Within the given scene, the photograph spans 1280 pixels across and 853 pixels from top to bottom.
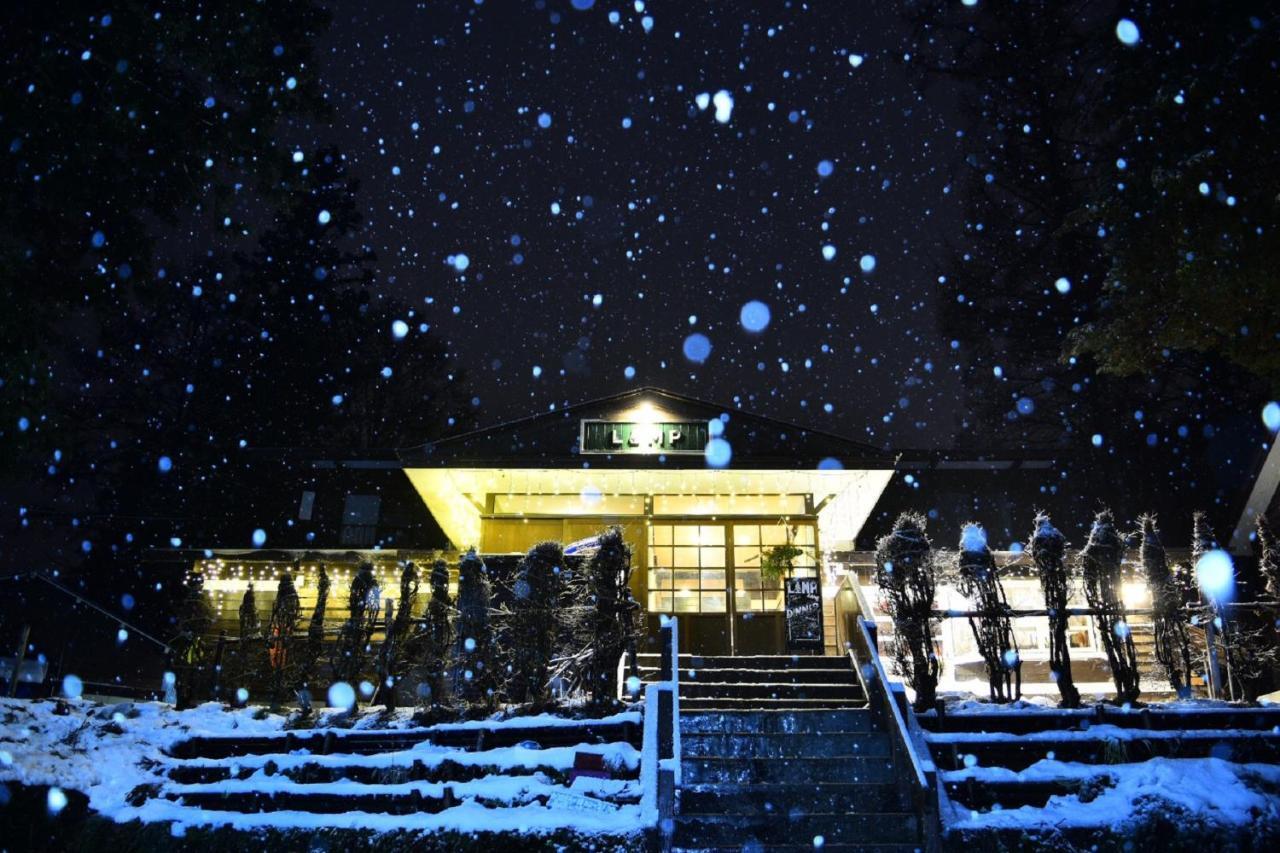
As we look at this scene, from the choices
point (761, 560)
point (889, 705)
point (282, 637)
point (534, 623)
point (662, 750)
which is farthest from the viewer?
point (761, 560)

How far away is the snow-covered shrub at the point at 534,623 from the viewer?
8641mm

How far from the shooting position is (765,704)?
342 inches

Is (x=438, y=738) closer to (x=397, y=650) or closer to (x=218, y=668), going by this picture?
(x=397, y=650)

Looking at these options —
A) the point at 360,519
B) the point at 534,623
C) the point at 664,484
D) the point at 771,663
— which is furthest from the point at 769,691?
the point at 360,519

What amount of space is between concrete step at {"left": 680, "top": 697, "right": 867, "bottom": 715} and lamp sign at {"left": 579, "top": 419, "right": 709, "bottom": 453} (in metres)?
5.96

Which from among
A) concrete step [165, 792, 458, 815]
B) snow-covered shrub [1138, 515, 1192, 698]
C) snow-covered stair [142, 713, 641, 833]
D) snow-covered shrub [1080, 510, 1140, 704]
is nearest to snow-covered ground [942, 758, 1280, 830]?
snow-covered shrub [1080, 510, 1140, 704]

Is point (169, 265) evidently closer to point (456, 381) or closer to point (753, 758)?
point (456, 381)

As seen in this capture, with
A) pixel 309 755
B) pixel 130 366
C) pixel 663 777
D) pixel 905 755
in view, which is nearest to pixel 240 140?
pixel 309 755

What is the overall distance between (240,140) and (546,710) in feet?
28.2

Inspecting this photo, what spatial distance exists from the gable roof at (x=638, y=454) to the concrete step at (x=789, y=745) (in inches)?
256

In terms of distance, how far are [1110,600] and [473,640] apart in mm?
7085

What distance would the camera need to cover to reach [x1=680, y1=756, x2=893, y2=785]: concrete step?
7.16 metres

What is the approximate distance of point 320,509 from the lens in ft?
60.3

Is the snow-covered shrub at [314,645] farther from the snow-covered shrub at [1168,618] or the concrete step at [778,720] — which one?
the snow-covered shrub at [1168,618]
